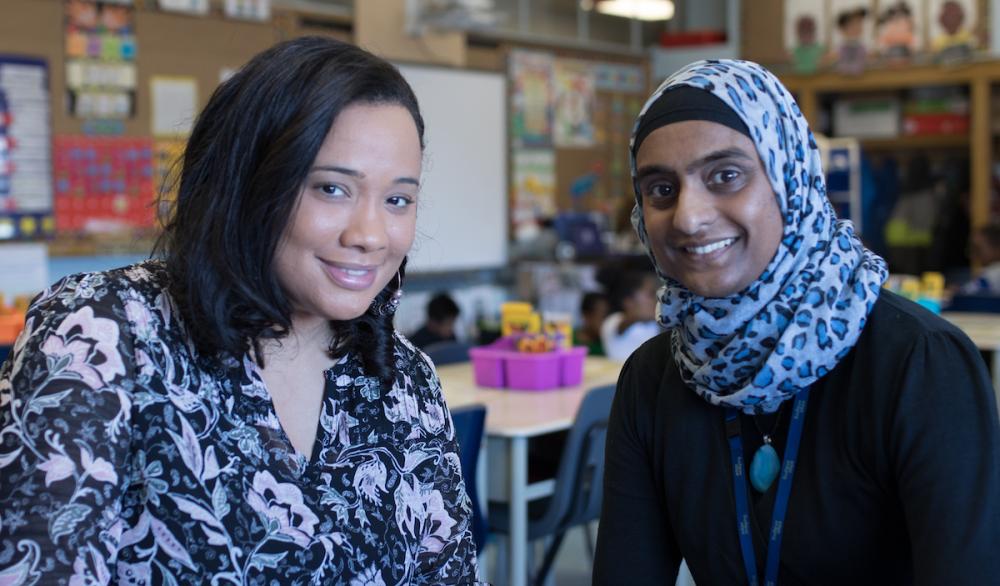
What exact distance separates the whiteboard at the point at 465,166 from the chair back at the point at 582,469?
403 cm

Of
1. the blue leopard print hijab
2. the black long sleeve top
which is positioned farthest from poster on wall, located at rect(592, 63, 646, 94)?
the blue leopard print hijab

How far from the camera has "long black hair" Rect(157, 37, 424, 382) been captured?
1.30m

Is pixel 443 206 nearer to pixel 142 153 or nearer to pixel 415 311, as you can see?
pixel 415 311

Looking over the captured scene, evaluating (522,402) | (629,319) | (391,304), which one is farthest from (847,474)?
(629,319)

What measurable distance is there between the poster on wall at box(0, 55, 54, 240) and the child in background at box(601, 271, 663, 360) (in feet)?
9.66

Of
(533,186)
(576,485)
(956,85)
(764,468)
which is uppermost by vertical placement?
(956,85)

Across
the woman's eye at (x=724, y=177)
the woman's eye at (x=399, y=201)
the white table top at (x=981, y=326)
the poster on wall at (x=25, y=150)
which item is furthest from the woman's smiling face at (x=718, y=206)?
the poster on wall at (x=25, y=150)

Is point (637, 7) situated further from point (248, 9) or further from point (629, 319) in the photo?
point (629, 319)

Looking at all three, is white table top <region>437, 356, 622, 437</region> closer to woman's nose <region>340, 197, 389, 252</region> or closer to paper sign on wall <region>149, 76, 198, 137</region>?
woman's nose <region>340, 197, 389, 252</region>

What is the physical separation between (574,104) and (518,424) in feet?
20.0

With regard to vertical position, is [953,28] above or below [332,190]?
above

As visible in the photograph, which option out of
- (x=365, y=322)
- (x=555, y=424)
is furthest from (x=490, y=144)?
(x=365, y=322)

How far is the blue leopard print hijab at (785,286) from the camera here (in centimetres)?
142

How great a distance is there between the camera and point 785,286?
1441mm
